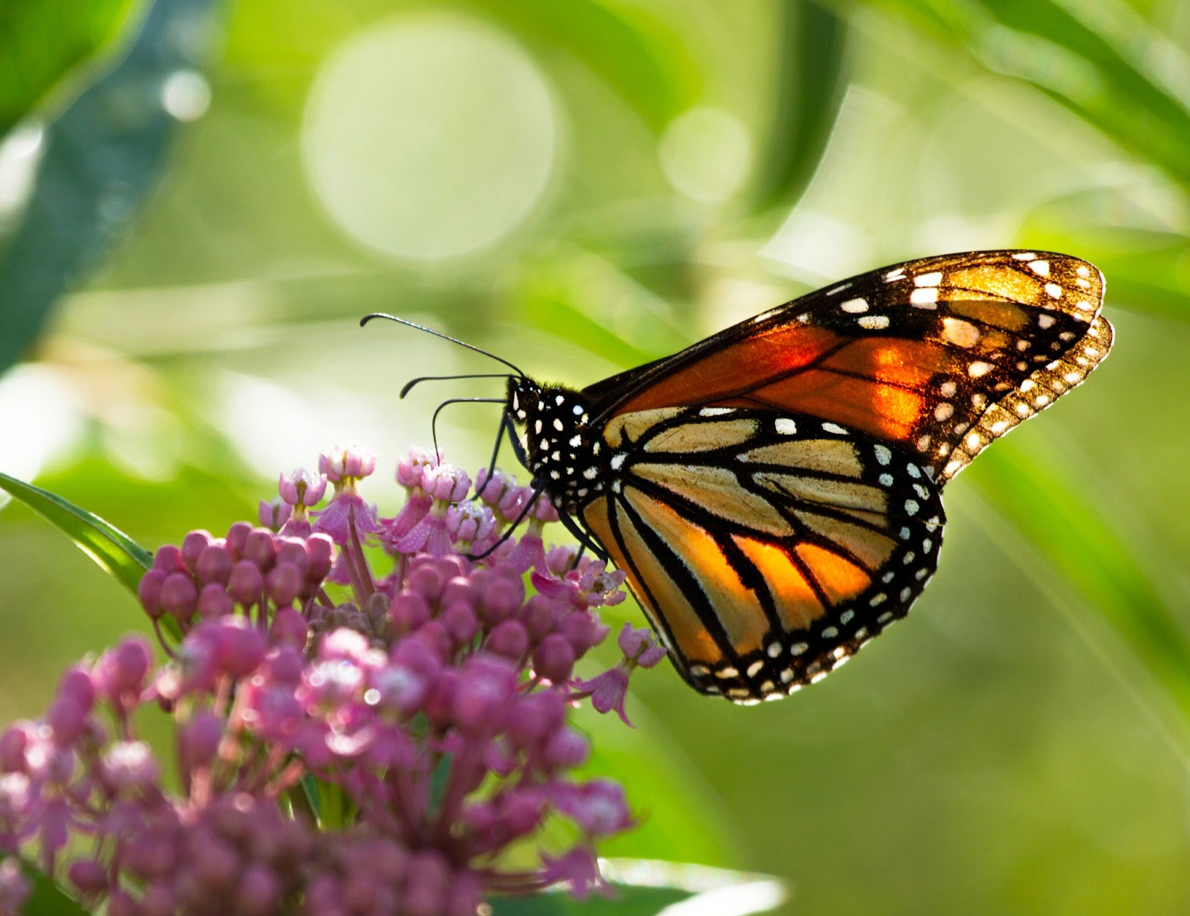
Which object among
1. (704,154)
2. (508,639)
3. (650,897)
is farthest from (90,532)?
(704,154)

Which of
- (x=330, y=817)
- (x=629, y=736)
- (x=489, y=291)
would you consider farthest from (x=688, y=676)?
(x=489, y=291)

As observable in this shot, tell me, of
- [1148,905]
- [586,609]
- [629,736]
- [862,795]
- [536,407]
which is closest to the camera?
[586,609]

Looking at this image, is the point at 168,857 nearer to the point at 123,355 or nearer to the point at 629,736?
the point at 629,736

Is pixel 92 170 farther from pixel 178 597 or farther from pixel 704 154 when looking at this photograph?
pixel 704 154

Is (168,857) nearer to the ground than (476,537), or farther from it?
nearer to the ground

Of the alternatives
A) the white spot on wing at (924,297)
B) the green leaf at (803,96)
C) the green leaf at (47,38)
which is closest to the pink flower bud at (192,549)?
the green leaf at (47,38)

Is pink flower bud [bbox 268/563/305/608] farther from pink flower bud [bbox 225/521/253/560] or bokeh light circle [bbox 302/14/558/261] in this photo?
bokeh light circle [bbox 302/14/558/261]
